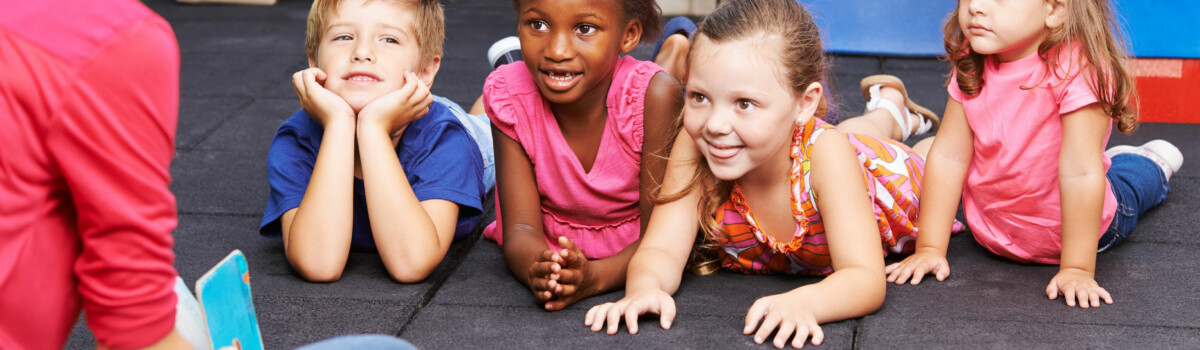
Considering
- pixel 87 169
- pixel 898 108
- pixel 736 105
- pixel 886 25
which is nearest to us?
pixel 87 169

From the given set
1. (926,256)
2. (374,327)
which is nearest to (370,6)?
(374,327)

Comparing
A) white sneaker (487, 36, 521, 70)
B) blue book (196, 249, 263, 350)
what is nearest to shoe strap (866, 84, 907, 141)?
white sneaker (487, 36, 521, 70)

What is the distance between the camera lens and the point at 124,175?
985 millimetres

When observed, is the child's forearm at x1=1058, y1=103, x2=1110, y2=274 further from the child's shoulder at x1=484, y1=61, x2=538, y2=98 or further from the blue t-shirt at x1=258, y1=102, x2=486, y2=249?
the blue t-shirt at x1=258, y1=102, x2=486, y2=249

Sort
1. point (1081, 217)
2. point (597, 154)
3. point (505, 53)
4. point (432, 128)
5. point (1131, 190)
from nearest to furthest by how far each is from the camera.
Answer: point (1081, 217), point (597, 154), point (432, 128), point (1131, 190), point (505, 53)

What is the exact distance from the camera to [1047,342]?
1.78 meters

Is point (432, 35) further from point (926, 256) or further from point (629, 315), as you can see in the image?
point (926, 256)

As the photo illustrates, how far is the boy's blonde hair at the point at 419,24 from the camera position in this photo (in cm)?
229

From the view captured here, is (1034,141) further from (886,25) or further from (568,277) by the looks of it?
A: (886,25)

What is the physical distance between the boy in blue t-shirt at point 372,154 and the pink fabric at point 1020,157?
108cm

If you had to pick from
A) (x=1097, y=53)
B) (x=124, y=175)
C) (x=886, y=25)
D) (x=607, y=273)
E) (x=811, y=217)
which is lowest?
(x=886, y=25)

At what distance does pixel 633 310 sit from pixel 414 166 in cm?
70

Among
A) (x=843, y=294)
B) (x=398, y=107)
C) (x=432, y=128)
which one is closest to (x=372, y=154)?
(x=398, y=107)

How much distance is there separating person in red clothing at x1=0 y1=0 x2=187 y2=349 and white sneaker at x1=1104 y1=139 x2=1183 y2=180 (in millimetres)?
2363
